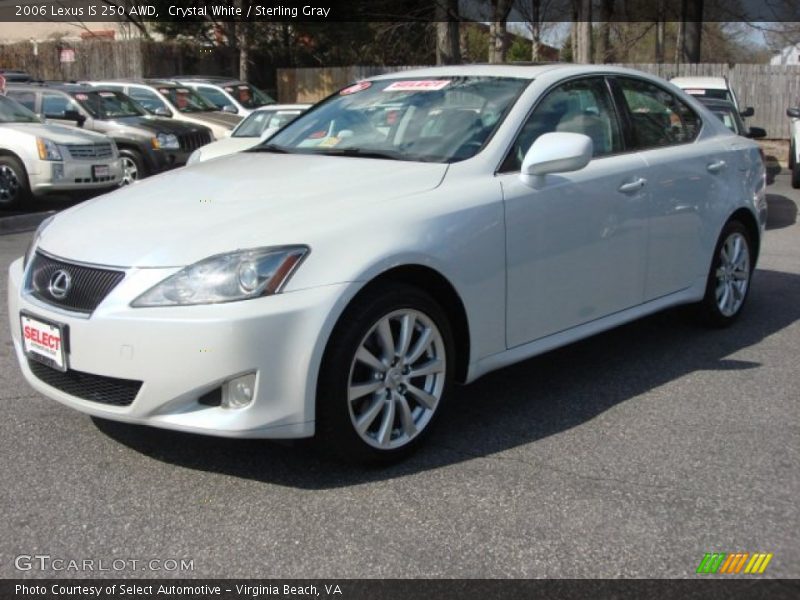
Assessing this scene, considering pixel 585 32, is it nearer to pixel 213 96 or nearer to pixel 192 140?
pixel 213 96

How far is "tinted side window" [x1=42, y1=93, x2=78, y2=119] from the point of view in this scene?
572 inches

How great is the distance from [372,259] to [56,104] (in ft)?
41.3

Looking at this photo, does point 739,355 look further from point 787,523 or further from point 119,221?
point 119,221

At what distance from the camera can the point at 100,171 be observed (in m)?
12.2

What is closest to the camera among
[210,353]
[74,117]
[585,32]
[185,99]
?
[210,353]

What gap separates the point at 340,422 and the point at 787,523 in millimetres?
1674

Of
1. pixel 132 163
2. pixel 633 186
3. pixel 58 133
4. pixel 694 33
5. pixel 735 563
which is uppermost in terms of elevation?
pixel 694 33

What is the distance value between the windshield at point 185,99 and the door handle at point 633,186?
13.7m

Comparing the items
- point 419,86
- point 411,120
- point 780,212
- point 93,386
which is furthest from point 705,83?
point 93,386

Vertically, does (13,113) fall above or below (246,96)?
below

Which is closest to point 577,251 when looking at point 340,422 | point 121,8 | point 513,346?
point 513,346

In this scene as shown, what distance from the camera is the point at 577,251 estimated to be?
448cm
